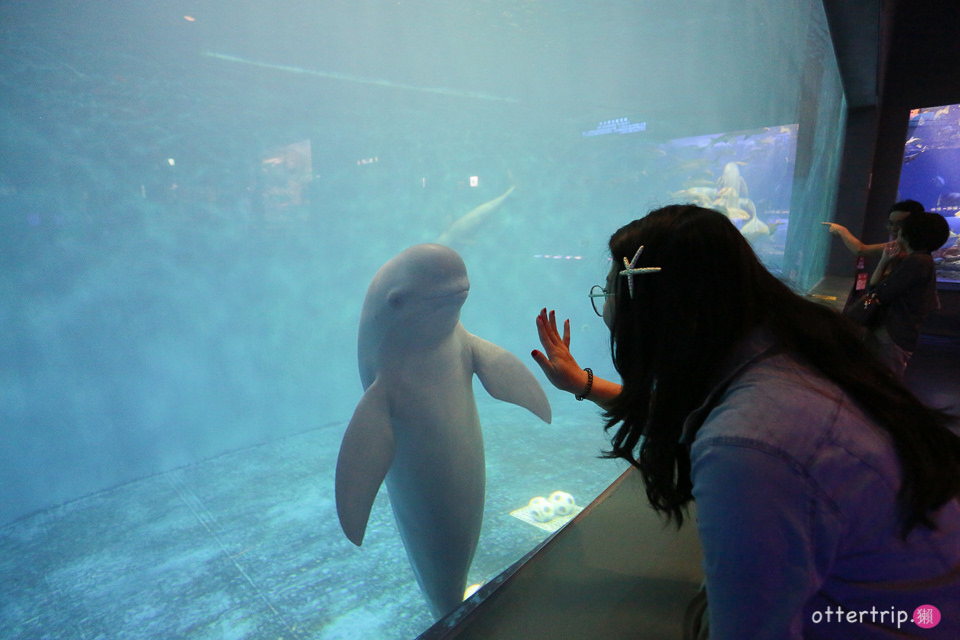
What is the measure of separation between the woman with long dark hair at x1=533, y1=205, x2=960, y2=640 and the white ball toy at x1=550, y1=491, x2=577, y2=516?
395cm

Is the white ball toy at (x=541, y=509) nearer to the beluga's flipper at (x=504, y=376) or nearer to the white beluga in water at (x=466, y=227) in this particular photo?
the beluga's flipper at (x=504, y=376)

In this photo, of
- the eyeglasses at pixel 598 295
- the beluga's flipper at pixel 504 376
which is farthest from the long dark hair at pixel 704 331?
the beluga's flipper at pixel 504 376

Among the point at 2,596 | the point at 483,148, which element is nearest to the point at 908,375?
the point at 2,596

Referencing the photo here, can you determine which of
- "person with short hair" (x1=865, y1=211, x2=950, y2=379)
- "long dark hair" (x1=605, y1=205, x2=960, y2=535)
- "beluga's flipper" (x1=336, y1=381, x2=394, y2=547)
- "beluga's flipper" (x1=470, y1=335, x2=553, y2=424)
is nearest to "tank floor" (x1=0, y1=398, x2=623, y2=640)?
"beluga's flipper" (x1=336, y1=381, x2=394, y2=547)

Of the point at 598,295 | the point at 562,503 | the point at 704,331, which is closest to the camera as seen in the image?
the point at 704,331

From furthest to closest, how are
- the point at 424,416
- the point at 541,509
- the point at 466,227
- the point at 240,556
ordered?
the point at 466,227, the point at 541,509, the point at 240,556, the point at 424,416

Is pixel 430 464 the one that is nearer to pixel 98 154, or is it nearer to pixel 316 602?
pixel 316 602

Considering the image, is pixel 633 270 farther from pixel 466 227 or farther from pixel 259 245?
pixel 466 227

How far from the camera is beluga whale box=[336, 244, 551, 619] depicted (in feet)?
7.92

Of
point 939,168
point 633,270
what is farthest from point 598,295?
point 939,168

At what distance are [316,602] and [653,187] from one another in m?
17.5

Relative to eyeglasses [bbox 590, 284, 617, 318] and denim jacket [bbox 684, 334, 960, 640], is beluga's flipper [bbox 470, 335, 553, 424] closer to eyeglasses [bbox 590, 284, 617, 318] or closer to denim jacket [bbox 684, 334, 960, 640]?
eyeglasses [bbox 590, 284, 617, 318]

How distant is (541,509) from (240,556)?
9.85ft

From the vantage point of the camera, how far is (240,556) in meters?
4.55
